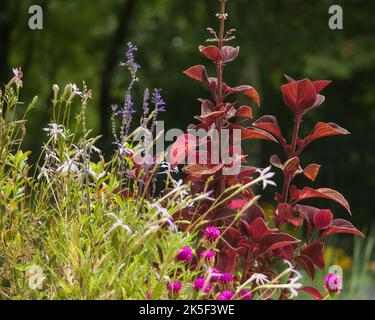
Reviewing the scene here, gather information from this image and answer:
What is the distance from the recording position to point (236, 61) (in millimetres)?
12117

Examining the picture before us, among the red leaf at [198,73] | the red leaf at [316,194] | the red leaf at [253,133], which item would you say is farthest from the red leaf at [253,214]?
the red leaf at [198,73]

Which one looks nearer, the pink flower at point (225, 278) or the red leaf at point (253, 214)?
the pink flower at point (225, 278)

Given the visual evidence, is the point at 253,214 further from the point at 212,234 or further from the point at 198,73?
the point at 198,73

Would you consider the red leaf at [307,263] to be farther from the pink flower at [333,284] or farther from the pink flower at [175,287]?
the pink flower at [175,287]

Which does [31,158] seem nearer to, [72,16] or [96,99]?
[72,16]

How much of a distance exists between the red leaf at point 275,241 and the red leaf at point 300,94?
432mm

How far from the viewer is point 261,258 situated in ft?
7.86

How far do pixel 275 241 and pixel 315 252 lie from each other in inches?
6.5

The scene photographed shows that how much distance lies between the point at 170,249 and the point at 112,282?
0.65ft

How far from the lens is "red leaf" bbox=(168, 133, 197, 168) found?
7.66 ft

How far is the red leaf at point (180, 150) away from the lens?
2334 millimetres
